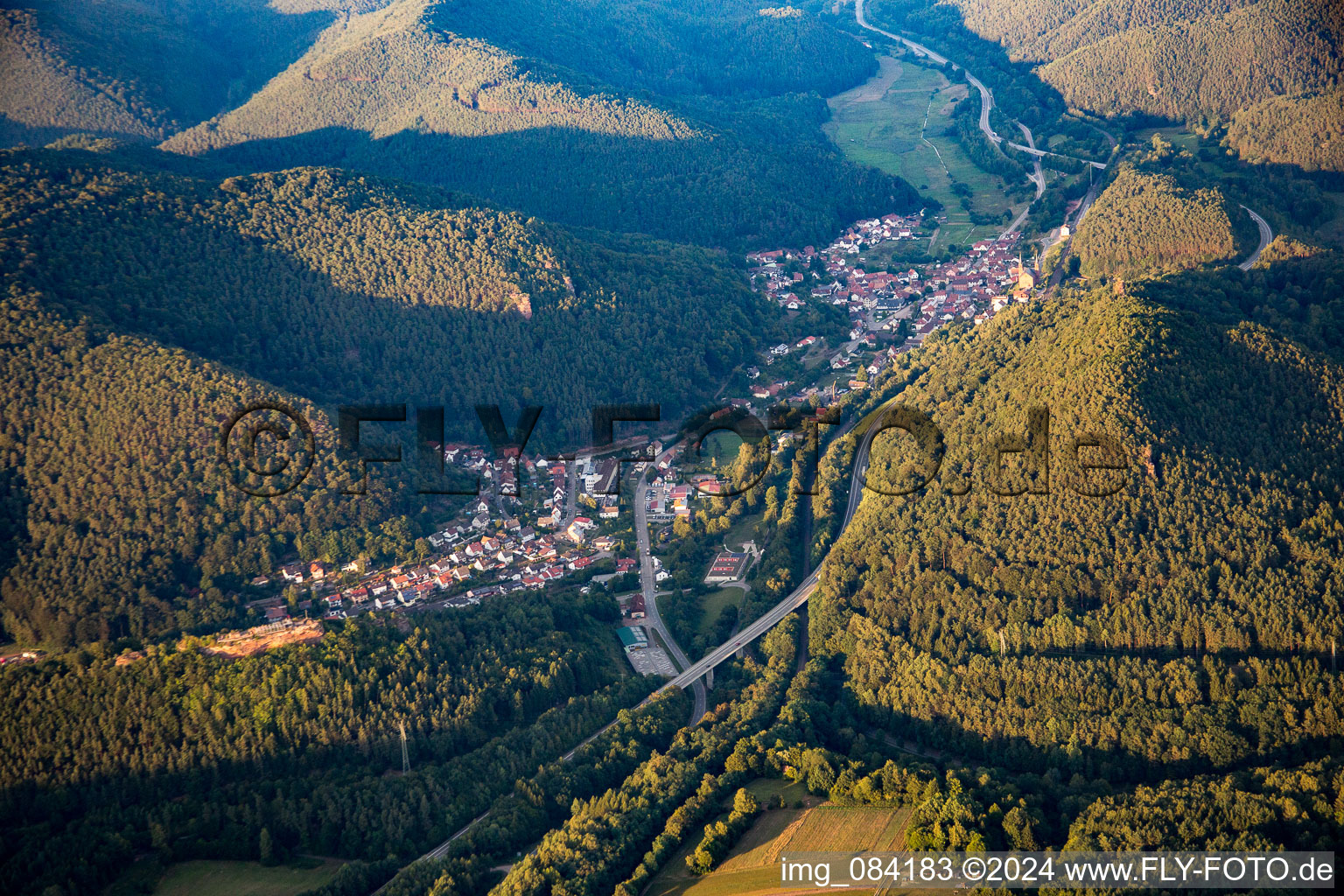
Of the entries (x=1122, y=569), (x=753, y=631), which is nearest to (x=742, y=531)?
(x=753, y=631)

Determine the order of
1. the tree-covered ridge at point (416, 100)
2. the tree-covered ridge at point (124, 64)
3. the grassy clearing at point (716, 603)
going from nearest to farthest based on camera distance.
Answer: the grassy clearing at point (716, 603) < the tree-covered ridge at point (416, 100) < the tree-covered ridge at point (124, 64)

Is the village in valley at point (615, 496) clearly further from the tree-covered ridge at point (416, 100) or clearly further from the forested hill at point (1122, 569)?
the tree-covered ridge at point (416, 100)

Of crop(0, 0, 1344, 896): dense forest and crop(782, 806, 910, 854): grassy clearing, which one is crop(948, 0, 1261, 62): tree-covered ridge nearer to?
crop(0, 0, 1344, 896): dense forest

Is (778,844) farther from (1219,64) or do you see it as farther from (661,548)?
(1219,64)

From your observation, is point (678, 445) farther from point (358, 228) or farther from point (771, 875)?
point (771, 875)

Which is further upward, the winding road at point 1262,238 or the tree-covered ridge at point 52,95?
the tree-covered ridge at point 52,95

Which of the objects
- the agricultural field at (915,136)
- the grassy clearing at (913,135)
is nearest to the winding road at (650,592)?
the agricultural field at (915,136)

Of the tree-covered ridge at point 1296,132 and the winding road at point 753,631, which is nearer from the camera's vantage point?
the winding road at point 753,631
